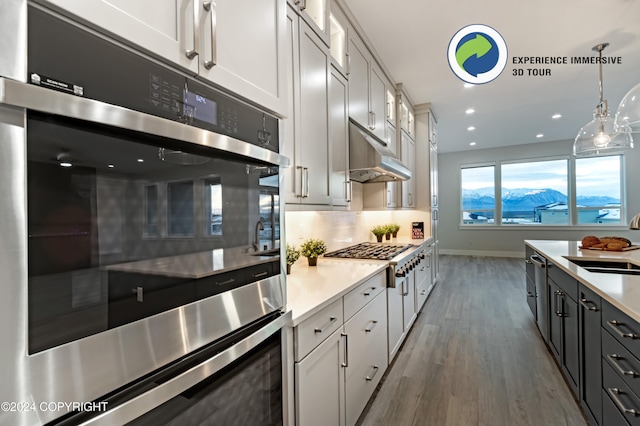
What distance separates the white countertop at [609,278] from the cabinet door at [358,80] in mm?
1920

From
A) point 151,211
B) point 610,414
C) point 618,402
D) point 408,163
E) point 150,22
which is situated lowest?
point 610,414

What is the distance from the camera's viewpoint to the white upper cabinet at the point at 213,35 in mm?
605

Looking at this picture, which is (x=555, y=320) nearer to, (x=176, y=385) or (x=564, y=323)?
(x=564, y=323)

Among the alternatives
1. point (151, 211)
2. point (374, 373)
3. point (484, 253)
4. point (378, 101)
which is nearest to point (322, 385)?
point (374, 373)

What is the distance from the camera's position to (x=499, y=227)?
27.3ft

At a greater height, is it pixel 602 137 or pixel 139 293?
pixel 602 137

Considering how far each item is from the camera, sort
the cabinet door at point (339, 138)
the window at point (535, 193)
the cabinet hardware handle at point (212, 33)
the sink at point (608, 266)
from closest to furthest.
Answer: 1. the cabinet hardware handle at point (212, 33)
2. the cabinet door at point (339, 138)
3. the sink at point (608, 266)
4. the window at point (535, 193)

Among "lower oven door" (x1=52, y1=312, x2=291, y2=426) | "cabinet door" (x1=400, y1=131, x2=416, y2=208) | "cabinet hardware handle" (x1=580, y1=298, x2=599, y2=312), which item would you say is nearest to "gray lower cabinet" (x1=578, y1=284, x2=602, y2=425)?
"cabinet hardware handle" (x1=580, y1=298, x2=599, y2=312)

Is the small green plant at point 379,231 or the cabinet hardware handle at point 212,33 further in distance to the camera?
the small green plant at point 379,231

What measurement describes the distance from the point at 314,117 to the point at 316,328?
1.24 m

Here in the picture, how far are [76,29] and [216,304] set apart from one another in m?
0.67

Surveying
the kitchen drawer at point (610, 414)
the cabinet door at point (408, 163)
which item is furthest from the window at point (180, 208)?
the cabinet door at point (408, 163)

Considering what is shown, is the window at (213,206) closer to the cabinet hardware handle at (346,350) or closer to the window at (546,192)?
the cabinet hardware handle at (346,350)

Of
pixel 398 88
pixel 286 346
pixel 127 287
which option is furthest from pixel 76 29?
pixel 398 88
